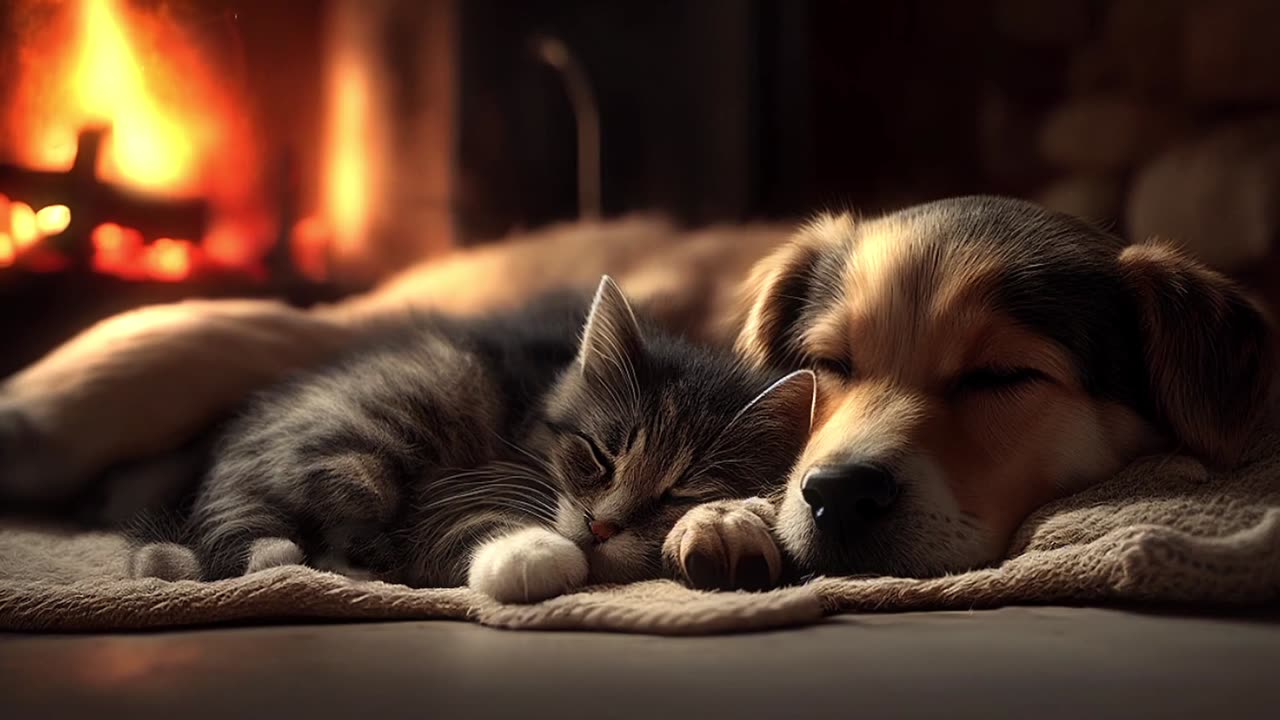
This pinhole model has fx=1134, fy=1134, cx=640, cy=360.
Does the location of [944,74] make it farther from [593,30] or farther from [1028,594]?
[1028,594]

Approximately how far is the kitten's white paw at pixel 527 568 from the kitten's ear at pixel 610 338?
1.14 feet

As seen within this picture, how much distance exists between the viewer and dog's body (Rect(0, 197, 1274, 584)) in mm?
1387

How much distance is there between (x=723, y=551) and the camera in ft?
4.47

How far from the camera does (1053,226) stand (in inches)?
63.6

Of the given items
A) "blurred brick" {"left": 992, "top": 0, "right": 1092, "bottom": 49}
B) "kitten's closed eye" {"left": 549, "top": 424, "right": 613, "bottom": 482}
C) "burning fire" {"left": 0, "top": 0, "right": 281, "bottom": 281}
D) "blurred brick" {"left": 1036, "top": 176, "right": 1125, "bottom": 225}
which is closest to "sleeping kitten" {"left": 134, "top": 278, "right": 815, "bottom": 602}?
"kitten's closed eye" {"left": 549, "top": 424, "right": 613, "bottom": 482}

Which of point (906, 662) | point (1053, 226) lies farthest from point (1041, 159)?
point (906, 662)

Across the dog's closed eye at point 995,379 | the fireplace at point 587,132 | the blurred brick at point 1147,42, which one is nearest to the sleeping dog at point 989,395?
the dog's closed eye at point 995,379

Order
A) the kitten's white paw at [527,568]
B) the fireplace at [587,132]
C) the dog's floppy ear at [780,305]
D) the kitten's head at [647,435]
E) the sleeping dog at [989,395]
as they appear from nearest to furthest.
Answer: the kitten's white paw at [527,568] < the sleeping dog at [989,395] < the kitten's head at [647,435] < the dog's floppy ear at [780,305] < the fireplace at [587,132]

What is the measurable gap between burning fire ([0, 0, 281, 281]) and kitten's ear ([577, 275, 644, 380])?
113 centimetres

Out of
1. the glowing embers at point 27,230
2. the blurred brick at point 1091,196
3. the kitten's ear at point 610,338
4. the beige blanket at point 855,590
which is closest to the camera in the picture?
the beige blanket at point 855,590

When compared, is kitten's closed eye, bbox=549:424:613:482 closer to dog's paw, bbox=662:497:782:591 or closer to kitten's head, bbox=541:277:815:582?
kitten's head, bbox=541:277:815:582

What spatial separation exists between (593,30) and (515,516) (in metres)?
2.77

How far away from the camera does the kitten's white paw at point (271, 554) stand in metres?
1.39

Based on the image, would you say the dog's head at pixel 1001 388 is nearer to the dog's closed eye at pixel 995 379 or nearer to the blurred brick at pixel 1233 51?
the dog's closed eye at pixel 995 379
